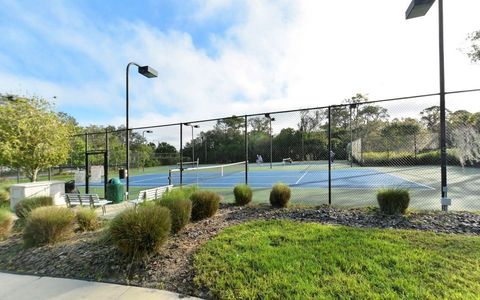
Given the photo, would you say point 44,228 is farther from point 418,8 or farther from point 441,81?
point 441,81

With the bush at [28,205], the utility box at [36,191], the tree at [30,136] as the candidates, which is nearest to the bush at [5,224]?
the bush at [28,205]

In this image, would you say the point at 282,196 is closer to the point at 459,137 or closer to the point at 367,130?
the point at 459,137

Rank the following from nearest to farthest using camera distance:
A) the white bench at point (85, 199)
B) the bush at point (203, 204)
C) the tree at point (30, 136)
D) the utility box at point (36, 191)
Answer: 1. the bush at point (203, 204)
2. the white bench at point (85, 199)
3. the utility box at point (36, 191)
4. the tree at point (30, 136)

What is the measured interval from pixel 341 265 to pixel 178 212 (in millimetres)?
2901

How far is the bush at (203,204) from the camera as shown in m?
5.89

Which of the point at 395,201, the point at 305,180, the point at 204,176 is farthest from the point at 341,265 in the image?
the point at 204,176

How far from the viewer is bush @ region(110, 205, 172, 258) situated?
12.0ft

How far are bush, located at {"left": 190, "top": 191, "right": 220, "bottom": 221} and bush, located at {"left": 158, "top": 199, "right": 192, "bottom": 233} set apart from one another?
31.0 inches

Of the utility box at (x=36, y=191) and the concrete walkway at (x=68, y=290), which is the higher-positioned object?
the utility box at (x=36, y=191)

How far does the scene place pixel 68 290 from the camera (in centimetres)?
328

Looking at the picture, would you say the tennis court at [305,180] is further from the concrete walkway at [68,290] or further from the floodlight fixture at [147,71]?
the concrete walkway at [68,290]

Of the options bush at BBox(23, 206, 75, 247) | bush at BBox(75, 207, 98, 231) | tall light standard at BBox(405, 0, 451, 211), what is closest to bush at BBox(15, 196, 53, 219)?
bush at BBox(75, 207, 98, 231)

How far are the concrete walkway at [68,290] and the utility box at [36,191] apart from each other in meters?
5.18

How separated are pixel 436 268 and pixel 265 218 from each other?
3255 mm
